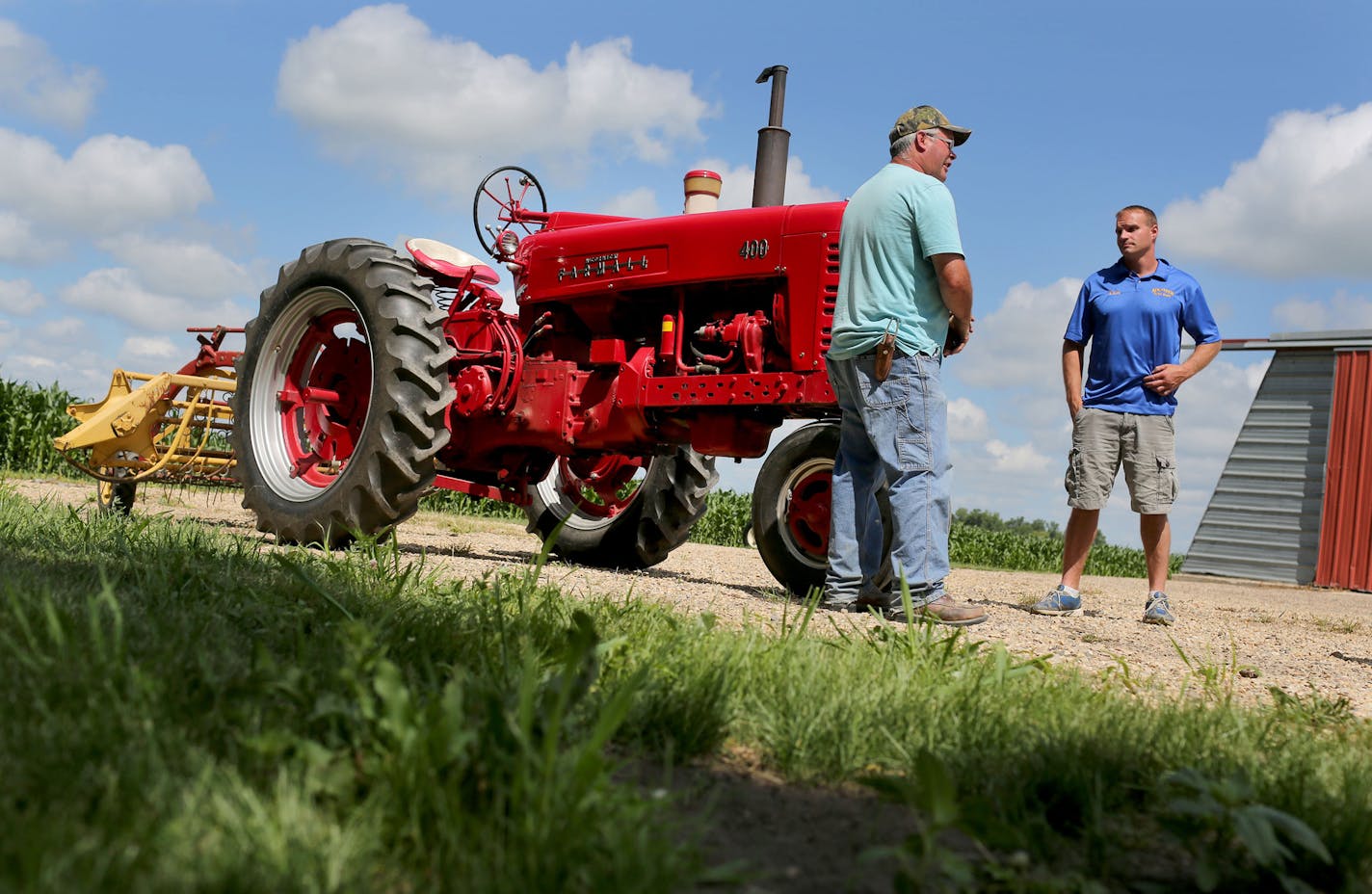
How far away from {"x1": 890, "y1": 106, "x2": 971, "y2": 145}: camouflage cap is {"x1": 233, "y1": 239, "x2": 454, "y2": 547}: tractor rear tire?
2.28 m

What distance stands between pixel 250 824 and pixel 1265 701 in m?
2.70

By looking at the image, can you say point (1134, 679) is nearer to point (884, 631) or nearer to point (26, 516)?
point (884, 631)

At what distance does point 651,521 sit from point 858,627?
2.94 metres

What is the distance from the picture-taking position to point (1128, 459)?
214 inches

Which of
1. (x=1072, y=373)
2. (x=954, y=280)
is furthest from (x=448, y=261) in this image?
(x=1072, y=373)

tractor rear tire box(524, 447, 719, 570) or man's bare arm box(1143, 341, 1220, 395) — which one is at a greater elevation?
man's bare arm box(1143, 341, 1220, 395)

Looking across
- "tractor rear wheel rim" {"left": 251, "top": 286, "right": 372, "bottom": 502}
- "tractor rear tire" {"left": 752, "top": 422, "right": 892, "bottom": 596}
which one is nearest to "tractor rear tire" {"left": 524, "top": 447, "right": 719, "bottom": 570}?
"tractor rear tire" {"left": 752, "top": 422, "right": 892, "bottom": 596}

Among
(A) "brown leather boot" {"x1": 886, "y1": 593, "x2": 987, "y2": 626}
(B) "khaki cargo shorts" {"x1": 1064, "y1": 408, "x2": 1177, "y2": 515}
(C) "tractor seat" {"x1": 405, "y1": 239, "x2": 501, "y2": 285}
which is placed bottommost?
(A) "brown leather boot" {"x1": 886, "y1": 593, "x2": 987, "y2": 626}

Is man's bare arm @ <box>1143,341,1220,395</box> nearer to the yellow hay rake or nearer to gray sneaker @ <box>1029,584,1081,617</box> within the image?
gray sneaker @ <box>1029,584,1081,617</box>

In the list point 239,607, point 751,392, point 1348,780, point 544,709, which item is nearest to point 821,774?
point 544,709

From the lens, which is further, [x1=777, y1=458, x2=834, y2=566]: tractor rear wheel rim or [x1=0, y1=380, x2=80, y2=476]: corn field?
[x1=0, y1=380, x2=80, y2=476]: corn field

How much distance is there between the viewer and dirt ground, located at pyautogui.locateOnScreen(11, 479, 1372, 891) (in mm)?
1607

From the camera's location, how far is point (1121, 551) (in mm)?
24078

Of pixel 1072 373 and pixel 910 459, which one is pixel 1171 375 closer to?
pixel 1072 373
